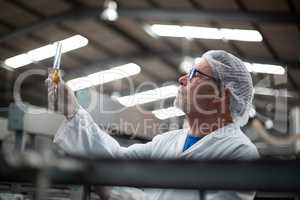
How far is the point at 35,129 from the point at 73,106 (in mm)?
630

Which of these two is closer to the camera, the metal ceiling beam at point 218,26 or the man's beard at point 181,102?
the man's beard at point 181,102

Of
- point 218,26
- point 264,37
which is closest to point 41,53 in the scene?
point 218,26

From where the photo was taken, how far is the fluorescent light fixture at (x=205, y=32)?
6273 mm

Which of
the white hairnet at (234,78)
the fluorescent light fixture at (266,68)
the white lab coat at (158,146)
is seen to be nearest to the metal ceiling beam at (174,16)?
the fluorescent light fixture at (266,68)

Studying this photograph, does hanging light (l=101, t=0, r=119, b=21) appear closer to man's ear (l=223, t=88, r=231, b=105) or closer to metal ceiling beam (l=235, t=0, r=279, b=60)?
metal ceiling beam (l=235, t=0, r=279, b=60)

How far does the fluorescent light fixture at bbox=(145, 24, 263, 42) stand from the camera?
6.27 meters

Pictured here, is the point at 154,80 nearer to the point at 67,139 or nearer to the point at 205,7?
the point at 205,7

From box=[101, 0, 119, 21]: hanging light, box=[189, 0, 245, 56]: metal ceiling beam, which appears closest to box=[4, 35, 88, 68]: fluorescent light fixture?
box=[101, 0, 119, 21]: hanging light

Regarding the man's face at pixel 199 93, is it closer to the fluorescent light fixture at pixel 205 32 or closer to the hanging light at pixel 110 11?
the hanging light at pixel 110 11

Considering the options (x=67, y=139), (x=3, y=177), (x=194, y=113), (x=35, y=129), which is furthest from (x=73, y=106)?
(x=3, y=177)

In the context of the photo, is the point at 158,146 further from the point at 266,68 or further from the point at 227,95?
the point at 266,68

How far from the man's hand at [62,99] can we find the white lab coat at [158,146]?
25 mm

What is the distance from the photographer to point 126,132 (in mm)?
2170

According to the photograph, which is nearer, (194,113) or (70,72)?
(194,113)
